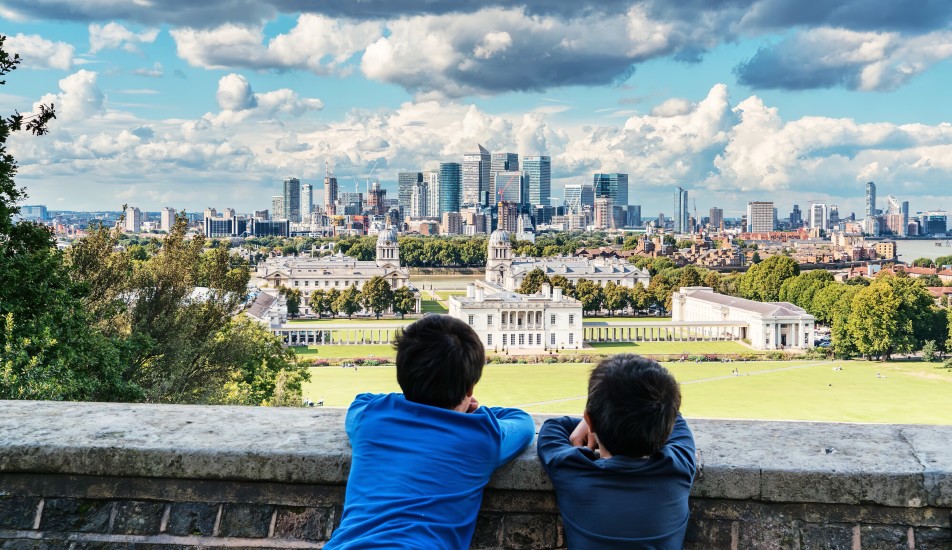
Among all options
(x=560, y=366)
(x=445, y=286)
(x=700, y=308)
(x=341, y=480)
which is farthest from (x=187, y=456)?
(x=445, y=286)

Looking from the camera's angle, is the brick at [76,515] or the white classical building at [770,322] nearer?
the brick at [76,515]

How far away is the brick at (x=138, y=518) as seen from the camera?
3.65 m

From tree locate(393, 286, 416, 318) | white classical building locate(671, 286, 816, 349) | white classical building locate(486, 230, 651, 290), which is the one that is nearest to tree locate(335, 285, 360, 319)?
tree locate(393, 286, 416, 318)

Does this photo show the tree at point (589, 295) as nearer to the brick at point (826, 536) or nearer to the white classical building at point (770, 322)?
the white classical building at point (770, 322)

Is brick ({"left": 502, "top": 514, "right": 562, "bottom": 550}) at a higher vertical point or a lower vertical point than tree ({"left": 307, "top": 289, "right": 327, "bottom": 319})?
higher

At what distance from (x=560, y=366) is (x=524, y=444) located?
48.7 m

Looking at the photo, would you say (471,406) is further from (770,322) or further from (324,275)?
(324,275)

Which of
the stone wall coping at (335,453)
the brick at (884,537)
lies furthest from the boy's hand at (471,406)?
the brick at (884,537)

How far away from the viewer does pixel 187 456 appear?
11.7 ft

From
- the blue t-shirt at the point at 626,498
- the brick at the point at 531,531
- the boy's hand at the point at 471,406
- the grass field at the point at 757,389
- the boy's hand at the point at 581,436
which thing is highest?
the boy's hand at the point at 471,406

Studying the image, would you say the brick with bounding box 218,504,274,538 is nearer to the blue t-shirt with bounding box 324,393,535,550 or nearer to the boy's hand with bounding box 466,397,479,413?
the blue t-shirt with bounding box 324,393,535,550

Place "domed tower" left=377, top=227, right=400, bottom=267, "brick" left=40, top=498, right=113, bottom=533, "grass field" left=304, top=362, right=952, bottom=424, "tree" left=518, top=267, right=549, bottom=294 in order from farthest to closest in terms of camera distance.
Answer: "domed tower" left=377, top=227, right=400, bottom=267, "tree" left=518, top=267, right=549, bottom=294, "grass field" left=304, top=362, right=952, bottom=424, "brick" left=40, top=498, right=113, bottom=533

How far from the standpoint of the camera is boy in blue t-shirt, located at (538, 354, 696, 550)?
9.73 feet

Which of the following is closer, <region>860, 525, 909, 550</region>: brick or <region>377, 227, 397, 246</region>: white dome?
<region>860, 525, 909, 550</region>: brick
